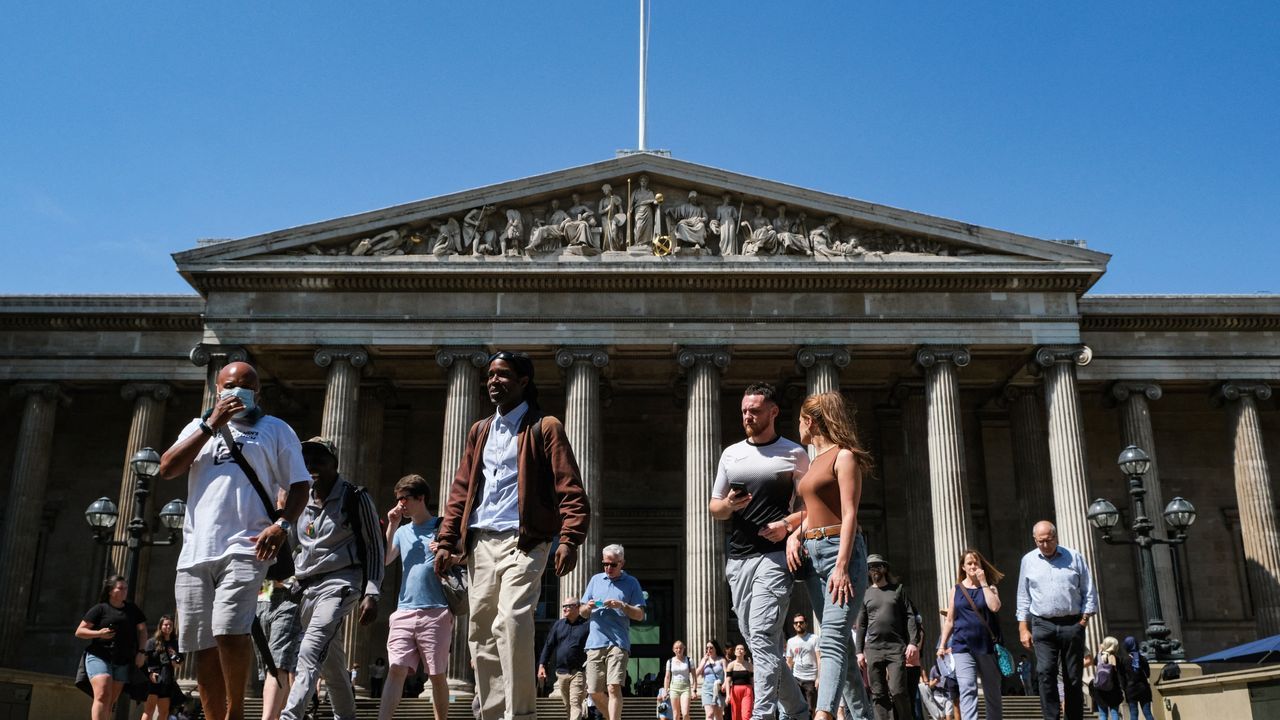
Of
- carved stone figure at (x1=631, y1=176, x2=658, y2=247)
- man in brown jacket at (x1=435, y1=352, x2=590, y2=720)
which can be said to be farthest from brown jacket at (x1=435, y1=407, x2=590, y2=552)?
carved stone figure at (x1=631, y1=176, x2=658, y2=247)

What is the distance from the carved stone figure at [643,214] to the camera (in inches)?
1233

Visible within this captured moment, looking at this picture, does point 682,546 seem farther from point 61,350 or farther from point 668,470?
point 61,350

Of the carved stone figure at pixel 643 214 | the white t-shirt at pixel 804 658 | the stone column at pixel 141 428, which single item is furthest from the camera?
the stone column at pixel 141 428

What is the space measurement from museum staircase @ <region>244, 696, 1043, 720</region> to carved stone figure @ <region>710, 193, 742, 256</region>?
40.1 feet

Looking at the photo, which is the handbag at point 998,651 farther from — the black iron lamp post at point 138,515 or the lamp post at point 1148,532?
the black iron lamp post at point 138,515

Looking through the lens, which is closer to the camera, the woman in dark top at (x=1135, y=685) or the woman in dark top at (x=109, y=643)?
the woman in dark top at (x=109, y=643)

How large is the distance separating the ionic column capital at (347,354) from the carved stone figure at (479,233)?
158 inches

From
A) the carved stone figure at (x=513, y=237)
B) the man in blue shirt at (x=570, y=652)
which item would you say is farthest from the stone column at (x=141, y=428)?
the man in blue shirt at (x=570, y=652)

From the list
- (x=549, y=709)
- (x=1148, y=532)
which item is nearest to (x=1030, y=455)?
(x=1148, y=532)

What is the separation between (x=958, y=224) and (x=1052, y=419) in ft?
18.8

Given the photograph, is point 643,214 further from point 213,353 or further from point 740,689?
point 740,689

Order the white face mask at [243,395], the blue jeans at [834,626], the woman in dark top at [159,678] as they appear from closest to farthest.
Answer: the white face mask at [243,395]
the blue jeans at [834,626]
the woman in dark top at [159,678]

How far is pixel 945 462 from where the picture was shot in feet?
96.5

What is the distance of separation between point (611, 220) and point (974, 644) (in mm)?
21025
